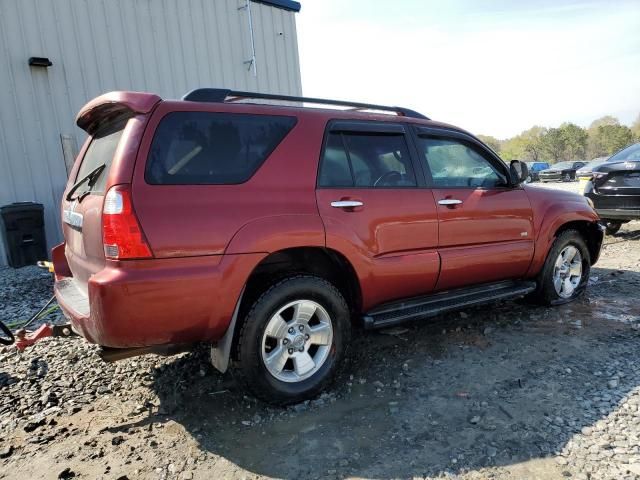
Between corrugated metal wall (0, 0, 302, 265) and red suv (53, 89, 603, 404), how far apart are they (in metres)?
5.00

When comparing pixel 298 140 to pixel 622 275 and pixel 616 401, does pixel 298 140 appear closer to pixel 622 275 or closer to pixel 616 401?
pixel 616 401

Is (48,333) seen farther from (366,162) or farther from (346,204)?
(366,162)

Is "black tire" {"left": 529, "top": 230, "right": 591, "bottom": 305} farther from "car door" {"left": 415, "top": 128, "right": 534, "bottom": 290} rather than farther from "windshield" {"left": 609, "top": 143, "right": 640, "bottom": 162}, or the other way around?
"windshield" {"left": 609, "top": 143, "right": 640, "bottom": 162}

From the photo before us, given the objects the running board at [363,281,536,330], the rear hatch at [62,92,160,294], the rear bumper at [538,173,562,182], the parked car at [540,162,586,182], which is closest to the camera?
the rear hatch at [62,92,160,294]

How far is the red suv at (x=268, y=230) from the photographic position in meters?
2.44

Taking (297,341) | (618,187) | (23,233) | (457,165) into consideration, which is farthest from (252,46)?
(297,341)

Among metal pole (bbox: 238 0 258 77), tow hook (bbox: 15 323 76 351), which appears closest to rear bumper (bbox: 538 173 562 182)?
metal pole (bbox: 238 0 258 77)

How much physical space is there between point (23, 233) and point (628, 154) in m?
10.2

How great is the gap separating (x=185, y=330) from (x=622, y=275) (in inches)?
218

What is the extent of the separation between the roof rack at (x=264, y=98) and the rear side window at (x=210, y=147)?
0.15 metres

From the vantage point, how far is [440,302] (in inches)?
141

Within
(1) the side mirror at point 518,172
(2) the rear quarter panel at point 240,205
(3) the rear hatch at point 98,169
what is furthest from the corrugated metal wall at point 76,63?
(1) the side mirror at point 518,172

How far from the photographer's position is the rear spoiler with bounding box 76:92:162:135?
257cm

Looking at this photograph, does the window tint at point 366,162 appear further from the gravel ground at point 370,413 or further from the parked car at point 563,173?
the parked car at point 563,173
